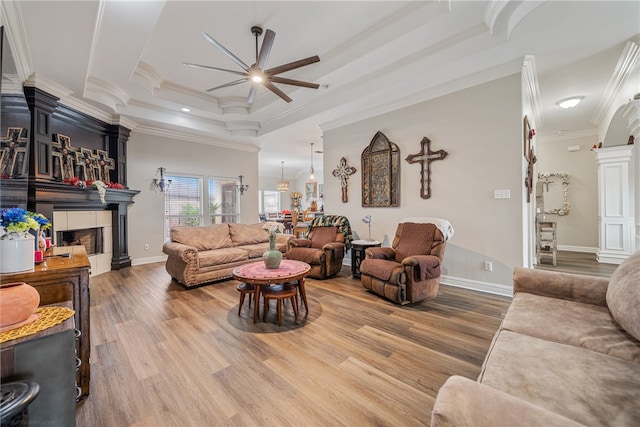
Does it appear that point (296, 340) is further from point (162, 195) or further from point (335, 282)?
point (162, 195)

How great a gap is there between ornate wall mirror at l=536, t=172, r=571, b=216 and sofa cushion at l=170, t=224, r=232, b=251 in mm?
7287

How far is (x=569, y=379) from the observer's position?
3.35 feet

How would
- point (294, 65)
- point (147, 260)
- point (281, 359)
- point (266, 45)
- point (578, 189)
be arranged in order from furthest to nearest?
point (578, 189) < point (147, 260) < point (294, 65) < point (266, 45) < point (281, 359)

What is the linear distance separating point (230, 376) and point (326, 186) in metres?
4.25

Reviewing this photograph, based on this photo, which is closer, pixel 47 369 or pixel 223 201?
pixel 47 369

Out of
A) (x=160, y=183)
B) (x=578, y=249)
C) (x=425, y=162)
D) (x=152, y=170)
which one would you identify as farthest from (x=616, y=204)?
(x=152, y=170)

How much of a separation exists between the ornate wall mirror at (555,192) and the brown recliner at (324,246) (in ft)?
17.3

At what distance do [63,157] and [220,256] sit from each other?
9.51 feet

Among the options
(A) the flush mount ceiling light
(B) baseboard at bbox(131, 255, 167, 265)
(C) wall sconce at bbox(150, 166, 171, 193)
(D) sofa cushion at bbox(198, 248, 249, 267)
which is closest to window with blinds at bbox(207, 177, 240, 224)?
(C) wall sconce at bbox(150, 166, 171, 193)

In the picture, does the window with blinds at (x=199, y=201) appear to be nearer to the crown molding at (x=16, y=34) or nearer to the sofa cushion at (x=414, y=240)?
the crown molding at (x=16, y=34)

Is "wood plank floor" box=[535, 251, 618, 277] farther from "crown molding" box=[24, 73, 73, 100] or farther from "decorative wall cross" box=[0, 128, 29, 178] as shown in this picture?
"crown molding" box=[24, 73, 73, 100]

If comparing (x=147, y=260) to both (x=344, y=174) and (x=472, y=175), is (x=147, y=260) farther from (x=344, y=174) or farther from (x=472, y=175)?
(x=472, y=175)

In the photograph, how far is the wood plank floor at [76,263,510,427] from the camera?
5.00ft

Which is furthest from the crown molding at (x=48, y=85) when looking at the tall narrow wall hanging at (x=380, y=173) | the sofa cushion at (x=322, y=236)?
the tall narrow wall hanging at (x=380, y=173)
